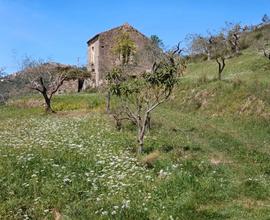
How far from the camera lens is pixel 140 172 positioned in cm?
1661

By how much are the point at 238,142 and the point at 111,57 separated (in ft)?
167

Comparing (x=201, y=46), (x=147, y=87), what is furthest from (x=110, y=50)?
(x=147, y=87)

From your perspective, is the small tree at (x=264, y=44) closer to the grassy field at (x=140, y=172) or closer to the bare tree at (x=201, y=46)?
the bare tree at (x=201, y=46)

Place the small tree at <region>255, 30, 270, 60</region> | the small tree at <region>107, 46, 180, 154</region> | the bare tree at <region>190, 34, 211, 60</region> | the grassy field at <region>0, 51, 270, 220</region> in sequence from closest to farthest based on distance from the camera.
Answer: the grassy field at <region>0, 51, 270, 220</region>, the small tree at <region>107, 46, 180, 154</region>, the small tree at <region>255, 30, 270, 60</region>, the bare tree at <region>190, 34, 211, 60</region>

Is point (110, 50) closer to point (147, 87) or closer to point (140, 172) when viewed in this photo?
point (147, 87)

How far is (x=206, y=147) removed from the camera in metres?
23.0

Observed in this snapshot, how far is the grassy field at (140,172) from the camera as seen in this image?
13688mm

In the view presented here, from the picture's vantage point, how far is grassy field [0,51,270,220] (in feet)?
44.9

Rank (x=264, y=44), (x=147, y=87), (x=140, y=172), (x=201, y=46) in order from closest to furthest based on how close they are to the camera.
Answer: (x=140, y=172), (x=147, y=87), (x=264, y=44), (x=201, y=46)

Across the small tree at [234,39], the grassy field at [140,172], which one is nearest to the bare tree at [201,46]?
the small tree at [234,39]

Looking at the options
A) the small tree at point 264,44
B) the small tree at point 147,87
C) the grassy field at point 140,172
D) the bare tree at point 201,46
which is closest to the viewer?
the grassy field at point 140,172

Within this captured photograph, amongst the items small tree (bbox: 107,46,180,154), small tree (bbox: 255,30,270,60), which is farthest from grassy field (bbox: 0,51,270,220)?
small tree (bbox: 255,30,270,60)

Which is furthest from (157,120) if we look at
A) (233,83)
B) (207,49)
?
(207,49)

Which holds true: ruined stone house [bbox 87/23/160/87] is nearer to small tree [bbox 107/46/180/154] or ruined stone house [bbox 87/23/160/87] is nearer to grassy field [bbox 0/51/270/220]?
grassy field [bbox 0/51/270/220]
